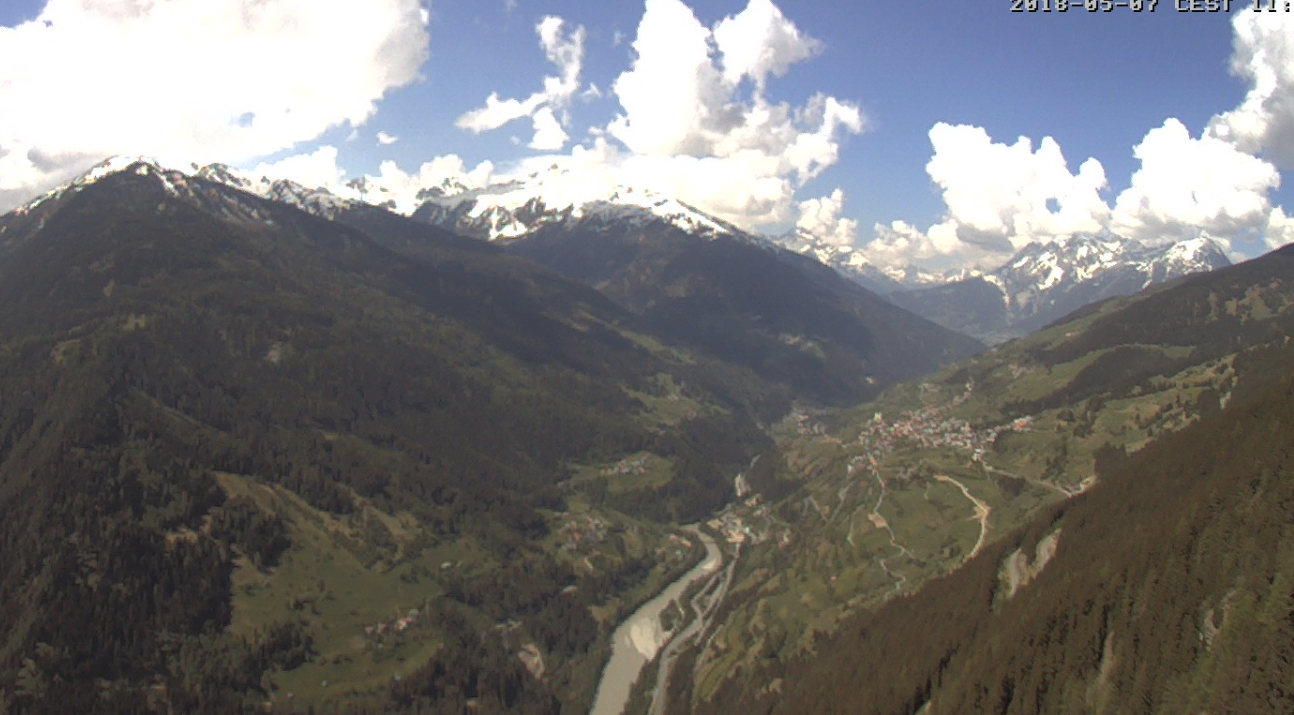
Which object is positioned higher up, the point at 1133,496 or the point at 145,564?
the point at 1133,496

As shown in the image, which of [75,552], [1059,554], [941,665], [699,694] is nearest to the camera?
[941,665]

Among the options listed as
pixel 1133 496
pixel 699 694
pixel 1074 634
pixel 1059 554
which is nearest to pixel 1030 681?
pixel 1074 634

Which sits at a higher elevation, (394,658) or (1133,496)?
(1133,496)

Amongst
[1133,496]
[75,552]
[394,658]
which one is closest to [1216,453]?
[1133,496]

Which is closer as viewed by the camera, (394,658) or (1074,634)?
(1074,634)

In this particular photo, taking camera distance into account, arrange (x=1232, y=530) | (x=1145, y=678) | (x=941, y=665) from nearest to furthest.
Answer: (x=1145, y=678), (x=1232, y=530), (x=941, y=665)

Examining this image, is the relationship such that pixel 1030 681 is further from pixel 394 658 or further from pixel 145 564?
pixel 145 564

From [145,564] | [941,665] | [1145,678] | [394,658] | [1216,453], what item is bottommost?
[394,658]

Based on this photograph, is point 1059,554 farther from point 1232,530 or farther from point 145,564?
point 145,564

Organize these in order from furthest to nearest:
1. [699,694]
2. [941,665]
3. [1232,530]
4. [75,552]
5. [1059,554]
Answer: [75,552], [699,694], [1059,554], [941,665], [1232,530]
